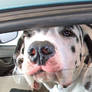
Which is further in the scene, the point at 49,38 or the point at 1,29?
the point at 49,38

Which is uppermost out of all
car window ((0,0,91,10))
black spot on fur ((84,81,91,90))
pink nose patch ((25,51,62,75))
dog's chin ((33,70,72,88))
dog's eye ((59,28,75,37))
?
car window ((0,0,91,10))

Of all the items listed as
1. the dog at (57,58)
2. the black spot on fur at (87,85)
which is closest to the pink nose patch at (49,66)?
the dog at (57,58)

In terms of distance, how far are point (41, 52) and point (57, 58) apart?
167 mm

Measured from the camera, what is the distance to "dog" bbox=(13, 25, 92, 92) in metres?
1.77

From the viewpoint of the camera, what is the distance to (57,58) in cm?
184

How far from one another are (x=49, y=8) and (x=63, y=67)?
51cm

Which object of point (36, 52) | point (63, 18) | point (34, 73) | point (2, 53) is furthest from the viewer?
point (2, 53)

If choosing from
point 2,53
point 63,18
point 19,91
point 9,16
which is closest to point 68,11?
point 63,18

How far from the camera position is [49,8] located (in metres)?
1.48

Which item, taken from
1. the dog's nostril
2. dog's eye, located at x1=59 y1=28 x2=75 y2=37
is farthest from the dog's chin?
dog's eye, located at x1=59 y1=28 x2=75 y2=37

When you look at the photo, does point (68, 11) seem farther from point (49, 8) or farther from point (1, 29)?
point (1, 29)

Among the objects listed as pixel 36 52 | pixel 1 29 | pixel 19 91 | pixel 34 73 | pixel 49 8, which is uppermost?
pixel 49 8

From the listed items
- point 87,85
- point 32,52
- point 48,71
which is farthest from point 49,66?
point 87,85

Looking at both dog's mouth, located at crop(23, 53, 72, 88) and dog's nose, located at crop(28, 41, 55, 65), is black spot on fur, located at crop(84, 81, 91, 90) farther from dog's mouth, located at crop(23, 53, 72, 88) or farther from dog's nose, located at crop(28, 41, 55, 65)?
dog's nose, located at crop(28, 41, 55, 65)
